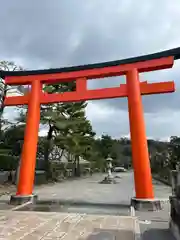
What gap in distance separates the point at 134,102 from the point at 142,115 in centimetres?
56

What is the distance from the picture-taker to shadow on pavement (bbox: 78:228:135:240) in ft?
15.9

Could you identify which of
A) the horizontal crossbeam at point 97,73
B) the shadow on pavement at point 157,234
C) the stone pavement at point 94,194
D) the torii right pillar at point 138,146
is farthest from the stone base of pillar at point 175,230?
the horizontal crossbeam at point 97,73

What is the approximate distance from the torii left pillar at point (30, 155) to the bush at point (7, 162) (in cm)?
1024

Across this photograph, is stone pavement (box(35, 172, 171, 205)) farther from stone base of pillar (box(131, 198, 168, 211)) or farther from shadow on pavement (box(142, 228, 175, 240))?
shadow on pavement (box(142, 228, 175, 240))

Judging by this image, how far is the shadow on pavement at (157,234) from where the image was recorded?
495 cm

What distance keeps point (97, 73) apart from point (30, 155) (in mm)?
4146

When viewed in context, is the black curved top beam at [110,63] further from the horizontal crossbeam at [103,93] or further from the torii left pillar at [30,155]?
the horizontal crossbeam at [103,93]

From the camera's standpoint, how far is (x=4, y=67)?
14609 millimetres

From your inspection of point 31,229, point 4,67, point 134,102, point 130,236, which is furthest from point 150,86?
point 4,67

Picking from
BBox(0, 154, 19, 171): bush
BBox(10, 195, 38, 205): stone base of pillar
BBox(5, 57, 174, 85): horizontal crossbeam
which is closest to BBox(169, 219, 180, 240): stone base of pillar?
BBox(10, 195, 38, 205): stone base of pillar

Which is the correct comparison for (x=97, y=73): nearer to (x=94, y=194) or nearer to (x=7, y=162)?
(x=94, y=194)

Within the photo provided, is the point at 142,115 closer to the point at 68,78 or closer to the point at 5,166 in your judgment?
the point at 68,78

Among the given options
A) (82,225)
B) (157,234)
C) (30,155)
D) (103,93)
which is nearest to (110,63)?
(103,93)

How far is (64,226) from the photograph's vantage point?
18.8 feet
